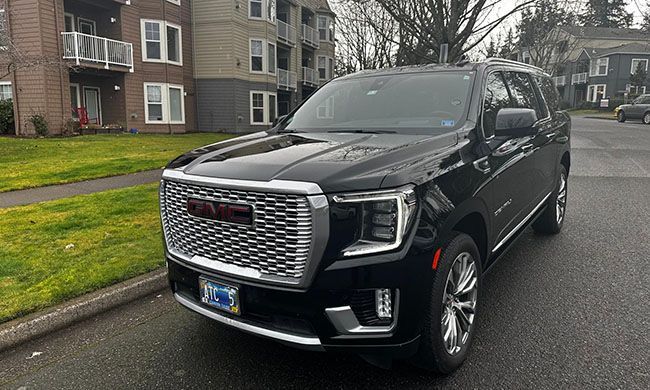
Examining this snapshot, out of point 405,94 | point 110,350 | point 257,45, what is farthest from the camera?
point 257,45

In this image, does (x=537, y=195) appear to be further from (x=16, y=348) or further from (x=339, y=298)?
(x=16, y=348)

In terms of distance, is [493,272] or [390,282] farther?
[493,272]

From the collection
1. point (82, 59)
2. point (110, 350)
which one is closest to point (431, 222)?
point (110, 350)

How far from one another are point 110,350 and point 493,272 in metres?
3.40

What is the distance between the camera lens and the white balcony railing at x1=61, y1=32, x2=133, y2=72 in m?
18.8

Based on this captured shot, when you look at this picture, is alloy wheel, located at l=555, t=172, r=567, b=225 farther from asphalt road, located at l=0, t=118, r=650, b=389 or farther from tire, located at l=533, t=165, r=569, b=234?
asphalt road, located at l=0, t=118, r=650, b=389

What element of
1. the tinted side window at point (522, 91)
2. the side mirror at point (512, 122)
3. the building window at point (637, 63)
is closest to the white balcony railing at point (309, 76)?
the tinted side window at point (522, 91)

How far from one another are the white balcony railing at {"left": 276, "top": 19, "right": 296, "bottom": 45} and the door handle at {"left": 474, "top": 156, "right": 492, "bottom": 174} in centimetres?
2845

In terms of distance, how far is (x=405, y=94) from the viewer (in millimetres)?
4094

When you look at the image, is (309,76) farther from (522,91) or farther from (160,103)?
(522,91)

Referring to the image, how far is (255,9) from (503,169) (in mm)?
26044

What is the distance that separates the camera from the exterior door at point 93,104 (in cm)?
2164

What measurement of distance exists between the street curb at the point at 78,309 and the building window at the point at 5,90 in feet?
61.7

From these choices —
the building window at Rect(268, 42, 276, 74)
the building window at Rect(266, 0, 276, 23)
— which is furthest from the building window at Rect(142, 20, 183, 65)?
the building window at Rect(268, 42, 276, 74)
